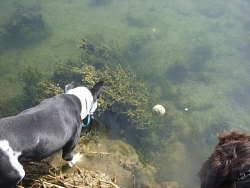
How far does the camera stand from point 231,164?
1846 millimetres

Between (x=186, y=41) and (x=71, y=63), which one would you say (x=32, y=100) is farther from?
(x=186, y=41)

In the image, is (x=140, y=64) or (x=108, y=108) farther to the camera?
(x=140, y=64)

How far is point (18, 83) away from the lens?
603cm

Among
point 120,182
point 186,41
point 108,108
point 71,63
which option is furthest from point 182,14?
point 120,182

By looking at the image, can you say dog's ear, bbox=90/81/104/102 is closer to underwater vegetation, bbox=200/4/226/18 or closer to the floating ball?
the floating ball

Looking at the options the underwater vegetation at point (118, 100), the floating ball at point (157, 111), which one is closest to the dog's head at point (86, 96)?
the underwater vegetation at point (118, 100)

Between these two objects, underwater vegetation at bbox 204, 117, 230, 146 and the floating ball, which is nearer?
the floating ball

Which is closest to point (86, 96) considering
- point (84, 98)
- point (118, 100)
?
point (84, 98)

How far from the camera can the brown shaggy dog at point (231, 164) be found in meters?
1.69

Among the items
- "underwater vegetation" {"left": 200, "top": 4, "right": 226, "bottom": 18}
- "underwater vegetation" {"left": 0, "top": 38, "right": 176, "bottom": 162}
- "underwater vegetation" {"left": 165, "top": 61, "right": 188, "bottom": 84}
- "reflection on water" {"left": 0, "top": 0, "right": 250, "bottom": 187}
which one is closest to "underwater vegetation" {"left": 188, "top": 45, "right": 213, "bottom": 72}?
"reflection on water" {"left": 0, "top": 0, "right": 250, "bottom": 187}

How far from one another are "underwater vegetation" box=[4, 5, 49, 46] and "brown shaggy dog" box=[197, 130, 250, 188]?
7.45 meters

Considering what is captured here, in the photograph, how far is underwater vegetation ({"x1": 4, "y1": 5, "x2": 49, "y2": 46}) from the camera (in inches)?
304

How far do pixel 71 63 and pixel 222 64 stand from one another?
554 centimetres

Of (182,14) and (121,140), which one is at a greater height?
(182,14)
